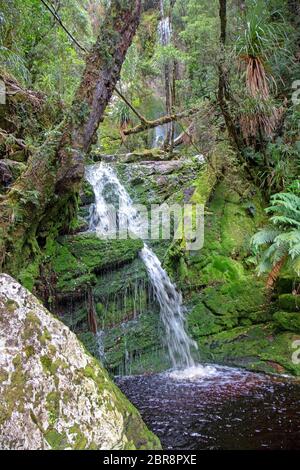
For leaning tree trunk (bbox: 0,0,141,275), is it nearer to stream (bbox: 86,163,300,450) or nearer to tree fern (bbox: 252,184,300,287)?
stream (bbox: 86,163,300,450)

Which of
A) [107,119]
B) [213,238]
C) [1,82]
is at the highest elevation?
[107,119]

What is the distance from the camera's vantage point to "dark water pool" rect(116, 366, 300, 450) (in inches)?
123

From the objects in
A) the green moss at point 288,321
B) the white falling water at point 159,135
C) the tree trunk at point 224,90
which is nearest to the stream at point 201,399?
the green moss at point 288,321

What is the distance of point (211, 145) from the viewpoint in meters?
6.68

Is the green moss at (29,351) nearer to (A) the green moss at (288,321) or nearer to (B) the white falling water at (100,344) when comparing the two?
(B) the white falling water at (100,344)

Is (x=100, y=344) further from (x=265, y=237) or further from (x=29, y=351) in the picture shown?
(x=29, y=351)

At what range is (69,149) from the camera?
4359 millimetres

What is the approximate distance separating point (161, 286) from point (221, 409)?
2.31 meters

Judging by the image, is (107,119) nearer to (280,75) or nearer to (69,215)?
(280,75)

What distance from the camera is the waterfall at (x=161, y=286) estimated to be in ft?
17.6

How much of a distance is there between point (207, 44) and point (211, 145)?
1.61m

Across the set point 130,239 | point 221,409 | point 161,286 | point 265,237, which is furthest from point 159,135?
point 221,409
